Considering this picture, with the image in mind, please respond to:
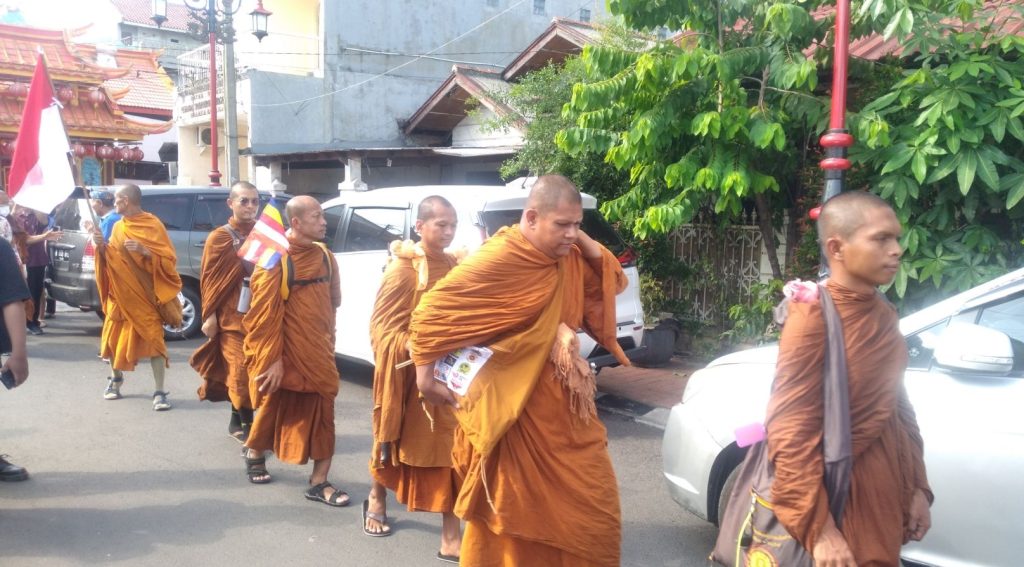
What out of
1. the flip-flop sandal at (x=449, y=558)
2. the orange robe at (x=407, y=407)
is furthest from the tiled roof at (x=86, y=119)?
the flip-flop sandal at (x=449, y=558)

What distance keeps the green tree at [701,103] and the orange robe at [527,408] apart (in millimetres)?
4223

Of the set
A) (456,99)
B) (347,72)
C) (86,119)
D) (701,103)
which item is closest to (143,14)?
(86,119)

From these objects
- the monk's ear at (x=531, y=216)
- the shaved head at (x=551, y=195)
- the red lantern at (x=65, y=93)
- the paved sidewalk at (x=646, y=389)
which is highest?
the red lantern at (x=65, y=93)

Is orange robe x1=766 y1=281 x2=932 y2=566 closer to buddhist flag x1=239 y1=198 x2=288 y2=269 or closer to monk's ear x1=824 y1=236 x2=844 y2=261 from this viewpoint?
monk's ear x1=824 y1=236 x2=844 y2=261

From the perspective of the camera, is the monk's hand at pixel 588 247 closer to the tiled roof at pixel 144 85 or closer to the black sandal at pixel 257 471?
the black sandal at pixel 257 471

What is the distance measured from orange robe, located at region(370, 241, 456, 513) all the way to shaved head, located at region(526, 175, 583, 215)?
3.92 feet

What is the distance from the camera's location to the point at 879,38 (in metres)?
8.13

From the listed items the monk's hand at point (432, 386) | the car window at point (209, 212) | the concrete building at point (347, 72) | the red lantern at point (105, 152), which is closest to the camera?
the monk's hand at point (432, 386)

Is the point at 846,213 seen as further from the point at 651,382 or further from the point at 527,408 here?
the point at 651,382

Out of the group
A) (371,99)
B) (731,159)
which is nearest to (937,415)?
(731,159)

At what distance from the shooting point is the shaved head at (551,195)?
3.01 meters

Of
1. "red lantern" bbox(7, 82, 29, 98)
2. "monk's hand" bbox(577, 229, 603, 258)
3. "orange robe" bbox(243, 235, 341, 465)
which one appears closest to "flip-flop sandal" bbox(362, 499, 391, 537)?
"orange robe" bbox(243, 235, 341, 465)

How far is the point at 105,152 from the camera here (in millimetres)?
21984

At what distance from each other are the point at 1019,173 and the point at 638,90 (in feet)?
9.52
